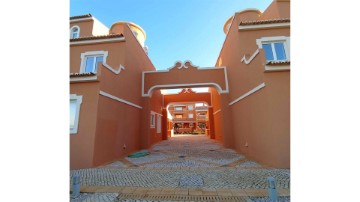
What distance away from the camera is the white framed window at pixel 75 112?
755cm

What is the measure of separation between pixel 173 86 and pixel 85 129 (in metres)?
7.76

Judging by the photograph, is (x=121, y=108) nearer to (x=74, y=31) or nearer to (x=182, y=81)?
(x=182, y=81)

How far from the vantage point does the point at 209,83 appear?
1353 centimetres

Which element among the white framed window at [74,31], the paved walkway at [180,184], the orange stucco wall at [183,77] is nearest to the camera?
the paved walkway at [180,184]

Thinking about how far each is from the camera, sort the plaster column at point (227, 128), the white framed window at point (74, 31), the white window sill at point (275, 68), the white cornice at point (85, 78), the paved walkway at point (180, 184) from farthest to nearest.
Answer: the white framed window at point (74, 31), the plaster column at point (227, 128), the white cornice at point (85, 78), the white window sill at point (275, 68), the paved walkway at point (180, 184)

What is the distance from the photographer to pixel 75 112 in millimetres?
7695

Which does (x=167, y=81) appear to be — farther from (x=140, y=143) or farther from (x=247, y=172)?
(x=247, y=172)

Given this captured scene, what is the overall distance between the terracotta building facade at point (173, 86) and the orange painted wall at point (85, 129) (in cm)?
4

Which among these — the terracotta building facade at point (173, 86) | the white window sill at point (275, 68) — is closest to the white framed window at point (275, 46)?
the terracotta building facade at point (173, 86)

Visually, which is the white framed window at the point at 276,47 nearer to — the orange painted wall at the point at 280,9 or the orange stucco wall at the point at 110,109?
Answer: the orange painted wall at the point at 280,9
